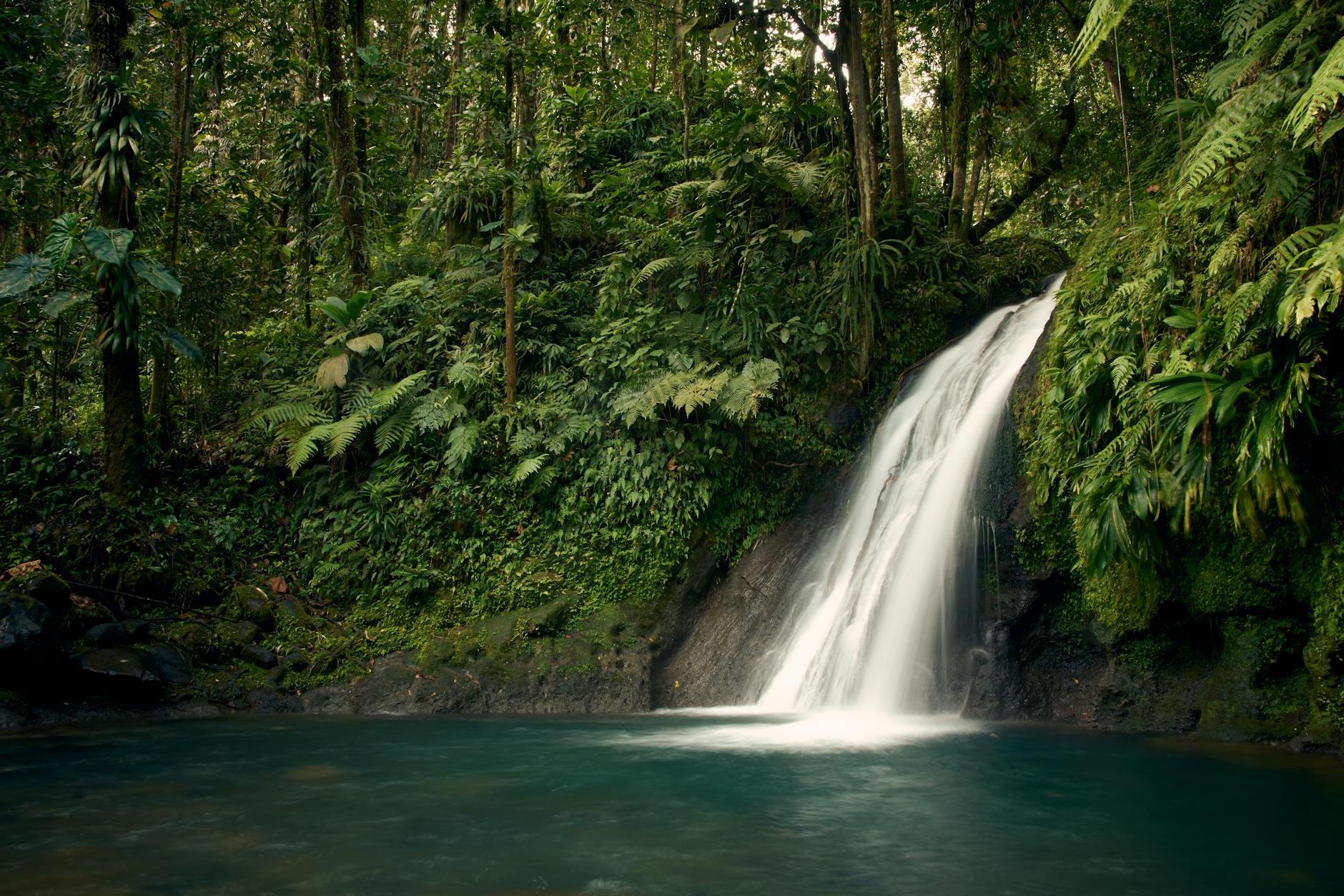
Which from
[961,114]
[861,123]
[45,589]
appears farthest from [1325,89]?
[45,589]

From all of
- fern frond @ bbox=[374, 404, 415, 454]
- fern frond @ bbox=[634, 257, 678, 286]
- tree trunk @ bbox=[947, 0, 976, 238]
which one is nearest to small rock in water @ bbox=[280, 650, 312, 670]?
fern frond @ bbox=[374, 404, 415, 454]

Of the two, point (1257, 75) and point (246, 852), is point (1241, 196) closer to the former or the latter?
point (1257, 75)

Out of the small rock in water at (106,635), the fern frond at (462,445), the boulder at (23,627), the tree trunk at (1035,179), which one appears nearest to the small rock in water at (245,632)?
the small rock in water at (106,635)

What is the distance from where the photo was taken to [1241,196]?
629 centimetres

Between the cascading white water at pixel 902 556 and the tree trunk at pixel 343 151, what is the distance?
278 inches

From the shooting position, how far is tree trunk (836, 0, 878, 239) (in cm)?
1059

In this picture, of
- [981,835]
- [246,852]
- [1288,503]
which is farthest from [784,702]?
[246,852]

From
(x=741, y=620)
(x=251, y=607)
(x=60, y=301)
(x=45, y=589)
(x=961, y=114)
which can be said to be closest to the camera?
(x=45, y=589)

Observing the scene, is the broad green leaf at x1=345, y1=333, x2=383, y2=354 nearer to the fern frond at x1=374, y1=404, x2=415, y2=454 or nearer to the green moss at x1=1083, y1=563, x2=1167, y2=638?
the fern frond at x1=374, y1=404, x2=415, y2=454

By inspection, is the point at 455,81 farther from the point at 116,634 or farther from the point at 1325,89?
the point at 1325,89

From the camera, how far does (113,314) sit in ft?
30.0

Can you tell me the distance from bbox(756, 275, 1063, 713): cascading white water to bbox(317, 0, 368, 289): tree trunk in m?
7.05

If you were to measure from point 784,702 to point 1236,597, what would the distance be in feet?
12.1

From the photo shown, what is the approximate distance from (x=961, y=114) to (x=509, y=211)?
6.09 meters
